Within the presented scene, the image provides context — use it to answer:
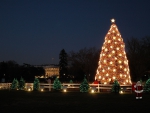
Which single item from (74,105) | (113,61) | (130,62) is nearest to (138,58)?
(130,62)

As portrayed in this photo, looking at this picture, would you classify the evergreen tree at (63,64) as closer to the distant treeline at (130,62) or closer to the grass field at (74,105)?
the distant treeline at (130,62)

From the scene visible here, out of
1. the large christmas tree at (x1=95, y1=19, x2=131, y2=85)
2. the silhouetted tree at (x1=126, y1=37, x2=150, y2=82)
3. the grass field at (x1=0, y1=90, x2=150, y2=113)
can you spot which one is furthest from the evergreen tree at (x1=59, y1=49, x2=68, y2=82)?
the grass field at (x1=0, y1=90, x2=150, y2=113)

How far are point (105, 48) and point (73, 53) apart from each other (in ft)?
139

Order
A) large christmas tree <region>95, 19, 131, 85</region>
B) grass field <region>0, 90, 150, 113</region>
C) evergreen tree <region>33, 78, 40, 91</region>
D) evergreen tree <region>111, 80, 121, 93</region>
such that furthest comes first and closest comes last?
evergreen tree <region>33, 78, 40, 91</region>, large christmas tree <region>95, 19, 131, 85</region>, evergreen tree <region>111, 80, 121, 93</region>, grass field <region>0, 90, 150, 113</region>

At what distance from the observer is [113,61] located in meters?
36.2

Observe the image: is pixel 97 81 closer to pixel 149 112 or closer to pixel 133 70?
pixel 149 112

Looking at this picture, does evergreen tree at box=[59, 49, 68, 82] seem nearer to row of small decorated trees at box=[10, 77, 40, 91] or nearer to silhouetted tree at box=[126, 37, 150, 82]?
silhouetted tree at box=[126, 37, 150, 82]

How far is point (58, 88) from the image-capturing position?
35594 mm

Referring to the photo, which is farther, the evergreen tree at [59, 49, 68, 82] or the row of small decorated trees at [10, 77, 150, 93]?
the evergreen tree at [59, 49, 68, 82]

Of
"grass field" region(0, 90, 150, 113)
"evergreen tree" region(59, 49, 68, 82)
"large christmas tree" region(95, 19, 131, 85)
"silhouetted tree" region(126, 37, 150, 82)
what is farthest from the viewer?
"evergreen tree" region(59, 49, 68, 82)

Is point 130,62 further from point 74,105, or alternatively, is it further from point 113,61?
point 74,105

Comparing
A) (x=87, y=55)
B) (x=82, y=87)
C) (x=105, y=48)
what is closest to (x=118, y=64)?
(x=105, y=48)

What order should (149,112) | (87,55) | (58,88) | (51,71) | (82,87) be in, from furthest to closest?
1. (51,71)
2. (87,55)
3. (58,88)
4. (82,87)
5. (149,112)

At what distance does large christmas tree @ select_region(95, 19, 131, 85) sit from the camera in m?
36.3
